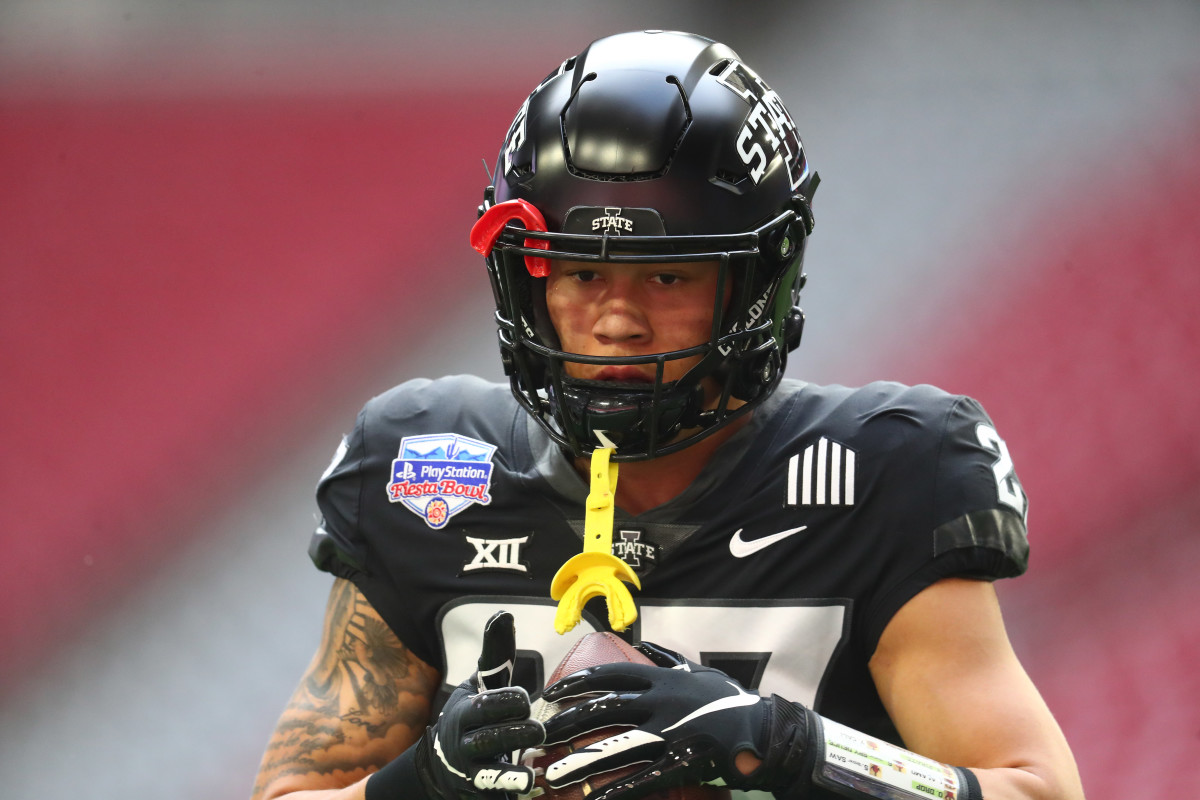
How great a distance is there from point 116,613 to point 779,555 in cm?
190

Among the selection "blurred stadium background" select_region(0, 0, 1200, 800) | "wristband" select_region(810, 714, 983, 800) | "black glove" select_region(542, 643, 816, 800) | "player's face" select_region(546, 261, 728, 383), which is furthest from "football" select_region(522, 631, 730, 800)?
"blurred stadium background" select_region(0, 0, 1200, 800)

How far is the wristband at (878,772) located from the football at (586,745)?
13 centimetres

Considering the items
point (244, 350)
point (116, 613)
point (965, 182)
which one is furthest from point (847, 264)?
point (116, 613)

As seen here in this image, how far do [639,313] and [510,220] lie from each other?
18 cm

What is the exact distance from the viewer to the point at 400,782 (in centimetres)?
142

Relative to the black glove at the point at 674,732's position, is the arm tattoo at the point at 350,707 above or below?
below

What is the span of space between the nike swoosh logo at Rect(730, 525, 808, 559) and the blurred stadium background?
1331 millimetres

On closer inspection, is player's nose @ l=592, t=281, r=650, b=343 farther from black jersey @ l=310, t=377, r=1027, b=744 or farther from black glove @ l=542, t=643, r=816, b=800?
black glove @ l=542, t=643, r=816, b=800

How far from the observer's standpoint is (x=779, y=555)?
1.53 m

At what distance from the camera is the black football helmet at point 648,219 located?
1.46 m

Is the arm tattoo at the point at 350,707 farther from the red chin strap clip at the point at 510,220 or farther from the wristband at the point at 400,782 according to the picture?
the red chin strap clip at the point at 510,220

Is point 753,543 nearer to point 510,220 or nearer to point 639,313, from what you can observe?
point 639,313

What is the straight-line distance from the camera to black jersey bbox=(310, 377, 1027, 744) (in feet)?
4.90

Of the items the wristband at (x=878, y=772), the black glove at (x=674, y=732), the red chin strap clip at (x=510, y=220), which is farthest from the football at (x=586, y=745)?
the red chin strap clip at (x=510, y=220)
